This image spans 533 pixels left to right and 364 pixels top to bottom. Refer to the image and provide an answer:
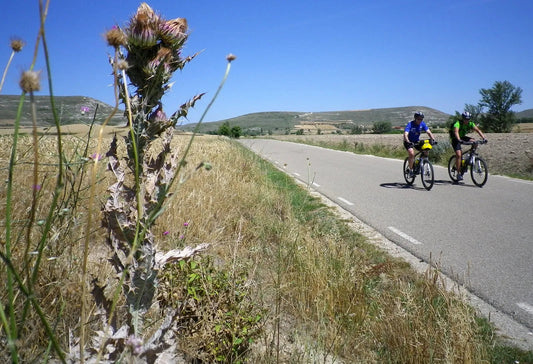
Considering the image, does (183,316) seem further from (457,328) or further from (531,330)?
(531,330)

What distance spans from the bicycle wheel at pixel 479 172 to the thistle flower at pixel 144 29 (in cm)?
1183

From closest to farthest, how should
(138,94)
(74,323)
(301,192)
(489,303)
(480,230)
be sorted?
(138,94), (74,323), (489,303), (480,230), (301,192)

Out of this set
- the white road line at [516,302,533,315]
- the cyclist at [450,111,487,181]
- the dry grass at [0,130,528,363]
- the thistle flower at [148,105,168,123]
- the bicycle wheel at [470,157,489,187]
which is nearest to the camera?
the thistle flower at [148,105,168,123]

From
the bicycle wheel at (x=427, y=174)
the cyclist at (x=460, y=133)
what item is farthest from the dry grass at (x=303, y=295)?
the cyclist at (x=460, y=133)

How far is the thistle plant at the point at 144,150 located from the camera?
1.38m

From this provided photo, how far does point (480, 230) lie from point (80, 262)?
6179 mm

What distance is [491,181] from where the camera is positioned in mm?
12438

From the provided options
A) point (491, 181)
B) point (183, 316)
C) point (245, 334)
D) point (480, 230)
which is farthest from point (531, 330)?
point (491, 181)

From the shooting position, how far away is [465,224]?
277 inches

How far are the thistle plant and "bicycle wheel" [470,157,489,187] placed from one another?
11.7 meters

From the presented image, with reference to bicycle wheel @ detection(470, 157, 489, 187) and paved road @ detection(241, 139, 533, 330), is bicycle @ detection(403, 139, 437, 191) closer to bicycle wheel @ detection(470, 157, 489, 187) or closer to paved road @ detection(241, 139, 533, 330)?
paved road @ detection(241, 139, 533, 330)

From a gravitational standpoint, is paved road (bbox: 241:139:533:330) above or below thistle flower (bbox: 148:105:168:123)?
below

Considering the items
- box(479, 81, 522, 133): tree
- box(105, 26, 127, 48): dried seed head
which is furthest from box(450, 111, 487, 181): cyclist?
box(479, 81, 522, 133): tree

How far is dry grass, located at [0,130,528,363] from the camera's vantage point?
2363 millimetres
